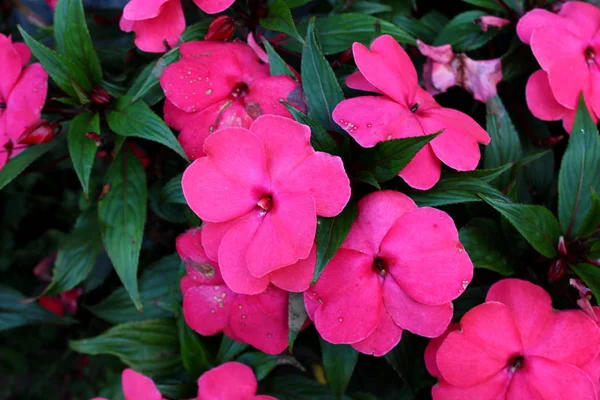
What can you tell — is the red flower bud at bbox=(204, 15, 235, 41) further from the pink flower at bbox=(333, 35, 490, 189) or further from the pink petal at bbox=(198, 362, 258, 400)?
the pink petal at bbox=(198, 362, 258, 400)

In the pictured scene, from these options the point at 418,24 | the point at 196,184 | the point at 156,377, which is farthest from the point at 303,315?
the point at 418,24

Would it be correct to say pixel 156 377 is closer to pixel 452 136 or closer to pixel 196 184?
pixel 196 184

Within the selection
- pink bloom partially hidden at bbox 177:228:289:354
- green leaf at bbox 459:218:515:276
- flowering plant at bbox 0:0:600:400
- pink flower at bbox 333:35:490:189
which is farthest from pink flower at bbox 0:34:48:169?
green leaf at bbox 459:218:515:276

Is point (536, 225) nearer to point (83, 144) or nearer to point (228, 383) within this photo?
point (228, 383)

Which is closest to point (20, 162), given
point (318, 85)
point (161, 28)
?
point (161, 28)

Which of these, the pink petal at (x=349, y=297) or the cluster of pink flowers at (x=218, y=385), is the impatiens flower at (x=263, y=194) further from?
the cluster of pink flowers at (x=218, y=385)

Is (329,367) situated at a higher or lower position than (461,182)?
lower
